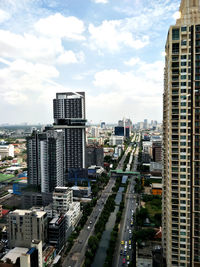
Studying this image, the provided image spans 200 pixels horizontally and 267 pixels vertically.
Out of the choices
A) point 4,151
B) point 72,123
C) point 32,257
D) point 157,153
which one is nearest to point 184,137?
point 32,257

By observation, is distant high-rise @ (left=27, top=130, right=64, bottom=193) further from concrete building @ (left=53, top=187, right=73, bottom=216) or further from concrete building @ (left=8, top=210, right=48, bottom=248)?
concrete building @ (left=8, top=210, right=48, bottom=248)

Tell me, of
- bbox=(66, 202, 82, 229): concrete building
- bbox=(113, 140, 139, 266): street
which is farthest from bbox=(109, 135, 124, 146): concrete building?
bbox=(66, 202, 82, 229): concrete building

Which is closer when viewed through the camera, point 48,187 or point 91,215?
point 91,215

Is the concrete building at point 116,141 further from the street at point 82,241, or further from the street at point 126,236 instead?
the street at point 82,241

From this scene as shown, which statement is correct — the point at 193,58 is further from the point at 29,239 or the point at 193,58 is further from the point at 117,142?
the point at 117,142

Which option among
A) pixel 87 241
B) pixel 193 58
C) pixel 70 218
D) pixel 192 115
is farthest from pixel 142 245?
pixel 193 58

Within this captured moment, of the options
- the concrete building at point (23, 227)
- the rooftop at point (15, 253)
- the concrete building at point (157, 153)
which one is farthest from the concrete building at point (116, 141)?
the rooftop at point (15, 253)

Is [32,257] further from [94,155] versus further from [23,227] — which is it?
[94,155]
